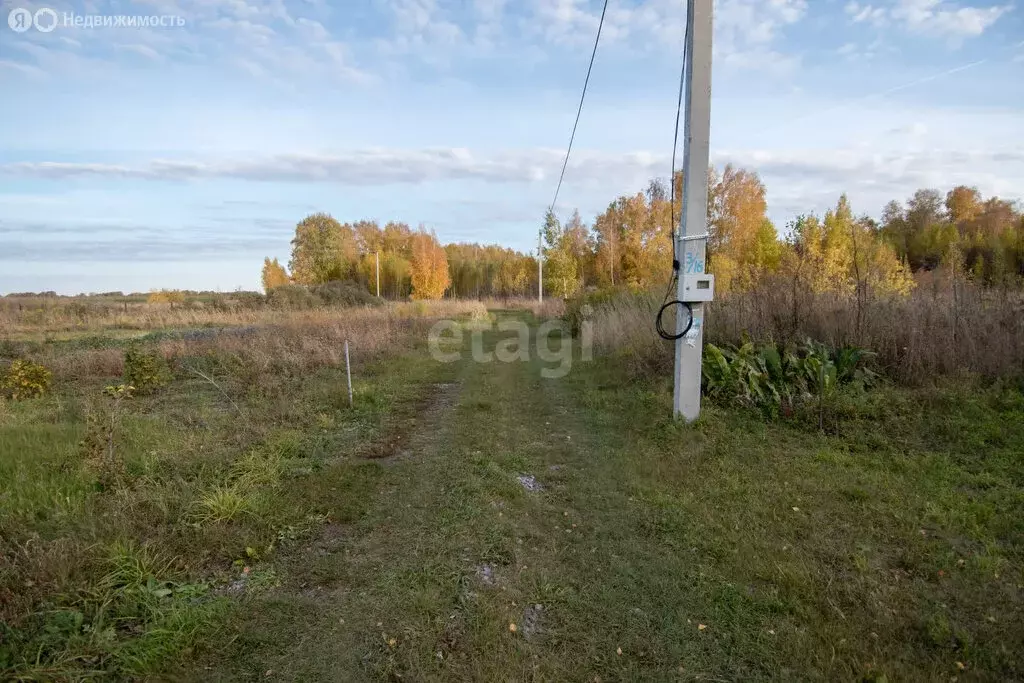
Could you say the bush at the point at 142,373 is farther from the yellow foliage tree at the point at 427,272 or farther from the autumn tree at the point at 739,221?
the yellow foliage tree at the point at 427,272

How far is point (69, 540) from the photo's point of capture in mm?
3299

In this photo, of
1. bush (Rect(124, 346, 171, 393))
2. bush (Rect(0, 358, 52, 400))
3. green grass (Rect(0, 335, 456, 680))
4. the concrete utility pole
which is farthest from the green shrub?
bush (Rect(0, 358, 52, 400))

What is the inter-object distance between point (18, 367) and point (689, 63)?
464 inches

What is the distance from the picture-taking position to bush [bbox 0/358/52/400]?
8.91 m

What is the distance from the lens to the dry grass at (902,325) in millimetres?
6945

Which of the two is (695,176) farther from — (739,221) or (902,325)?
(739,221)

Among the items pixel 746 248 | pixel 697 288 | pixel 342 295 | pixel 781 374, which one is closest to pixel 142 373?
pixel 697 288

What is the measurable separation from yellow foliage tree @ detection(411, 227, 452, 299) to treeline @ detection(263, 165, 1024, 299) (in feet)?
0.30

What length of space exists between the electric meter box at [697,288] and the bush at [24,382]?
35.5 feet

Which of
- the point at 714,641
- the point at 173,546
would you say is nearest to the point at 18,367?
the point at 173,546

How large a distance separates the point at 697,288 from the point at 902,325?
3.59m

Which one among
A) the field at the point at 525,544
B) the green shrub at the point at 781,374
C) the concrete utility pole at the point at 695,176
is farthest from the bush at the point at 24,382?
the green shrub at the point at 781,374

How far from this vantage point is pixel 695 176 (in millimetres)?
6051

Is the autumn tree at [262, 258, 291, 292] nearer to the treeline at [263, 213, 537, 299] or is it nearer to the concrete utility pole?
the treeline at [263, 213, 537, 299]
